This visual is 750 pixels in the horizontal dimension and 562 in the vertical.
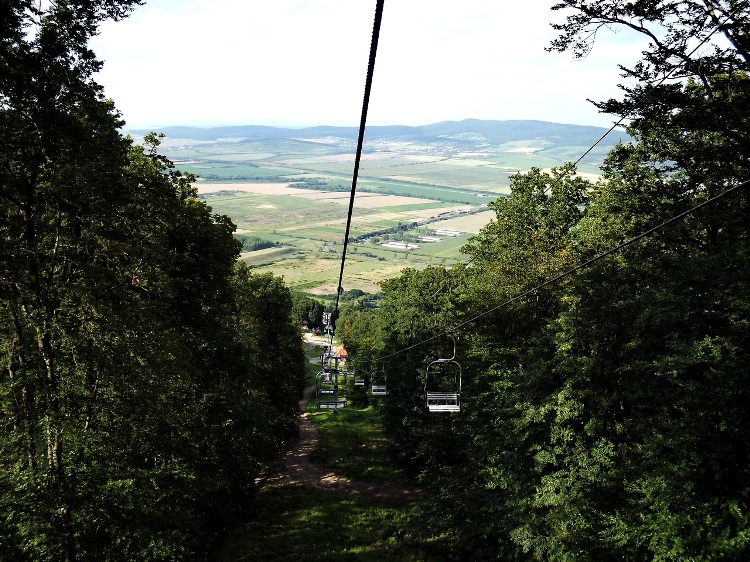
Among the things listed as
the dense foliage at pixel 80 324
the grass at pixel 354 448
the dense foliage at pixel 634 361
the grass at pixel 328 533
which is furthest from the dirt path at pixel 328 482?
the dense foliage at pixel 80 324

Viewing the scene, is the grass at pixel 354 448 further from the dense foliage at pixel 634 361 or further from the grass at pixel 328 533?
the dense foliage at pixel 634 361

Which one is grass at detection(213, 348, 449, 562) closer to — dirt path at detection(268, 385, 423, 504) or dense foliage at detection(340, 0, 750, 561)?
dirt path at detection(268, 385, 423, 504)

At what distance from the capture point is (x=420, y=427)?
78.5 ft

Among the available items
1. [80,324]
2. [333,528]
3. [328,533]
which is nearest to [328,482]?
[333,528]

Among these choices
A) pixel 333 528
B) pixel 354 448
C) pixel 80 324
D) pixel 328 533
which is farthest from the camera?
pixel 354 448

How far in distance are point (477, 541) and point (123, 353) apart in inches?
509

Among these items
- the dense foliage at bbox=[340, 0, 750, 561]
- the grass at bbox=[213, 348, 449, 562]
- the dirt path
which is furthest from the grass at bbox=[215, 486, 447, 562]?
the dense foliage at bbox=[340, 0, 750, 561]

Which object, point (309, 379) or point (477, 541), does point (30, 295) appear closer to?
point (477, 541)

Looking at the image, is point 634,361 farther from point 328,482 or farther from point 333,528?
point 328,482

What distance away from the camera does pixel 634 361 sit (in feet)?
42.1

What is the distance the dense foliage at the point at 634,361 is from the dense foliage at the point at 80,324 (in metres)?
8.67

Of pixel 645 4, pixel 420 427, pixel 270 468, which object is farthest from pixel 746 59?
pixel 270 468

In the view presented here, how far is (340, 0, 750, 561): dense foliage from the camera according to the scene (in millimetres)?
9750

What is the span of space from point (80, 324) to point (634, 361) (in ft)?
44.5
